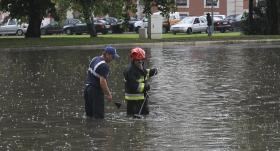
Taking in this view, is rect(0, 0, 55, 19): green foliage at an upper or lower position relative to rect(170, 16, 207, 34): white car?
upper

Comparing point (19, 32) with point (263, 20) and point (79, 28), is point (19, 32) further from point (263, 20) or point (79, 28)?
point (263, 20)

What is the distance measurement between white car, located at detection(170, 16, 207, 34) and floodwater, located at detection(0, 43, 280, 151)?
36451 millimetres

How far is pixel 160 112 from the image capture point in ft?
42.8

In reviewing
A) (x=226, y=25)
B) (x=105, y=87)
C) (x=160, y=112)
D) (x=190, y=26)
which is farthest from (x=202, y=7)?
(x=105, y=87)

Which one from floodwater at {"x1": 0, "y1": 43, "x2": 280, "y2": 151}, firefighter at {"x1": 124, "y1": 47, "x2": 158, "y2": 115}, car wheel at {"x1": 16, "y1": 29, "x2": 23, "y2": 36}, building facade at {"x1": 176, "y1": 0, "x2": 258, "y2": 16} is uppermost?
firefighter at {"x1": 124, "y1": 47, "x2": 158, "y2": 115}

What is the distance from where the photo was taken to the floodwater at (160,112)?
998 centimetres

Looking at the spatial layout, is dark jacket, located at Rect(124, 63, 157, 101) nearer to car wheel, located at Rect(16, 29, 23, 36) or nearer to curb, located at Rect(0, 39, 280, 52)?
curb, located at Rect(0, 39, 280, 52)

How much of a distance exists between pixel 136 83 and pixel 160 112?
921 mm

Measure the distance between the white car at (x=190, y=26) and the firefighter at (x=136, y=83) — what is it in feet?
152

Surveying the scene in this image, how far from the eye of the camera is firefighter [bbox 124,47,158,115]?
12398mm

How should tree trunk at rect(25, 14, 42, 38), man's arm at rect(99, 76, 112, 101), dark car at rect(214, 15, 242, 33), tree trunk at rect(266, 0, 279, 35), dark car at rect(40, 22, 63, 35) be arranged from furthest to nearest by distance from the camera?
1. dark car at rect(214, 15, 242, 33)
2. dark car at rect(40, 22, 63, 35)
3. tree trunk at rect(266, 0, 279, 35)
4. tree trunk at rect(25, 14, 42, 38)
5. man's arm at rect(99, 76, 112, 101)

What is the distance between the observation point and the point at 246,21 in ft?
167

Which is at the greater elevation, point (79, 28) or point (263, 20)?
point (263, 20)

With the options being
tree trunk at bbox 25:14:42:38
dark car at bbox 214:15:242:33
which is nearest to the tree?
tree trunk at bbox 25:14:42:38
